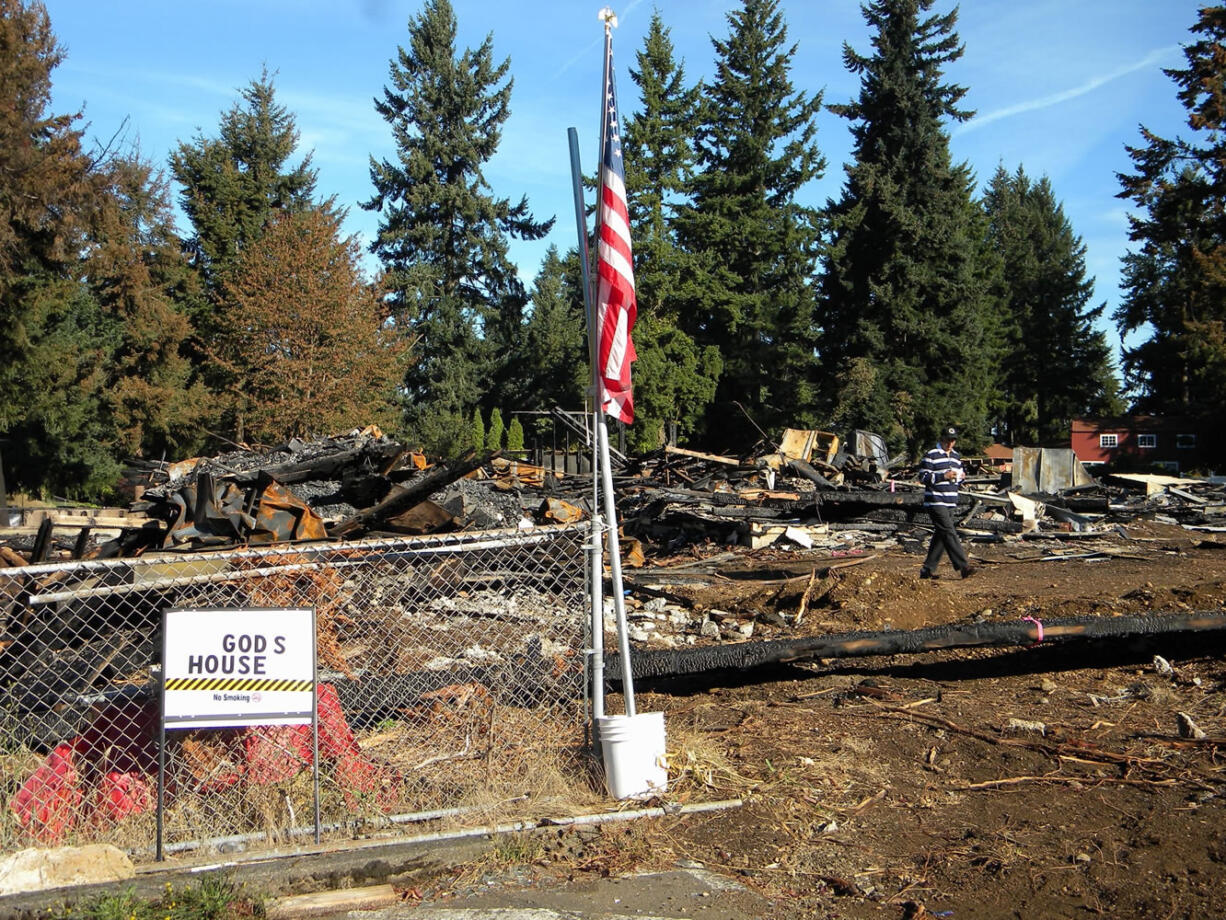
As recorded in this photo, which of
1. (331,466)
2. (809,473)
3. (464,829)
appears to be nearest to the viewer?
(464,829)

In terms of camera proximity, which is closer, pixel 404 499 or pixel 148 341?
pixel 404 499

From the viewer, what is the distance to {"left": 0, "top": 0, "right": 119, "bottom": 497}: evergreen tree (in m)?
27.6

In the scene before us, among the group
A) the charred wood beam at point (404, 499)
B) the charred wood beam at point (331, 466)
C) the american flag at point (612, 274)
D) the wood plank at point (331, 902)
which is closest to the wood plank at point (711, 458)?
the charred wood beam at point (331, 466)

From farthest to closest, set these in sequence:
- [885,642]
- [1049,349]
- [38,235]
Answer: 1. [1049,349]
2. [38,235]
3. [885,642]

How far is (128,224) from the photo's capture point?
40.9 meters

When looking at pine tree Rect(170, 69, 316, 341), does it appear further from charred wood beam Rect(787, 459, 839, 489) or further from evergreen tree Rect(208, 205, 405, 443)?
charred wood beam Rect(787, 459, 839, 489)

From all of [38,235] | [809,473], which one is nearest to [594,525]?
[809,473]

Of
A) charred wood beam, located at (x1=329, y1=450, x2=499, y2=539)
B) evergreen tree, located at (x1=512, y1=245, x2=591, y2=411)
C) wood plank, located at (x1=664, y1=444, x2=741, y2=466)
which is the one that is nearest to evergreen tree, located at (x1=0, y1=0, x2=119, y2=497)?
wood plank, located at (x1=664, y1=444, x2=741, y2=466)

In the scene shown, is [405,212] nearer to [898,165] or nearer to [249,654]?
[898,165]

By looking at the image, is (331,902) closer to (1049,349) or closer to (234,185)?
(234,185)

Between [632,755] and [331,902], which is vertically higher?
[632,755]

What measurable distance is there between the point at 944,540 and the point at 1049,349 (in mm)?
53657

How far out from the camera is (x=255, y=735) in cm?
495

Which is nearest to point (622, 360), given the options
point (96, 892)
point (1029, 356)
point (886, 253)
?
point (96, 892)
